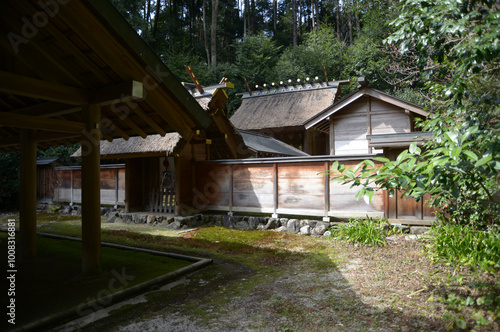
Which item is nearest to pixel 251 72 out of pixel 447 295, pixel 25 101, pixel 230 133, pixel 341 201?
pixel 230 133

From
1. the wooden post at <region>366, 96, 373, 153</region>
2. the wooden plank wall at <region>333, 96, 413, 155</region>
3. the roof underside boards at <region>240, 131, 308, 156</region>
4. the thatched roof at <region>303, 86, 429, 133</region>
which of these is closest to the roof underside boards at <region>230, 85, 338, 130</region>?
the roof underside boards at <region>240, 131, 308, 156</region>

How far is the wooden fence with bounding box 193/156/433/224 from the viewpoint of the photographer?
806cm

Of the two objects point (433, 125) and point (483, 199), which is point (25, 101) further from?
point (483, 199)

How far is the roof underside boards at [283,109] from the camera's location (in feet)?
66.2

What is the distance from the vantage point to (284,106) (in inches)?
856

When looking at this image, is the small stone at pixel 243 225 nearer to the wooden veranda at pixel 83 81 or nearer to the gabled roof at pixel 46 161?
the wooden veranda at pixel 83 81

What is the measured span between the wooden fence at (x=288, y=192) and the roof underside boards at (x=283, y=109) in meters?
10.0

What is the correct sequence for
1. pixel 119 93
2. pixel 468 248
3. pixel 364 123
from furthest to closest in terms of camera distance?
pixel 364 123, pixel 468 248, pixel 119 93

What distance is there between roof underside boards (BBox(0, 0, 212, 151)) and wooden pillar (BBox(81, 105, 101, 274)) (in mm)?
567

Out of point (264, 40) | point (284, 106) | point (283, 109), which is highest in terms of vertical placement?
point (264, 40)

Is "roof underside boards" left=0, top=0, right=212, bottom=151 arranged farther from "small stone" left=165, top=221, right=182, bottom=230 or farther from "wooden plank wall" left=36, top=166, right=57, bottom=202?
"wooden plank wall" left=36, top=166, right=57, bottom=202

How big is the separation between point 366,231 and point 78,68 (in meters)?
6.43

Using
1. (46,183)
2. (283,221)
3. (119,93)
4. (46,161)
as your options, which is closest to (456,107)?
(119,93)

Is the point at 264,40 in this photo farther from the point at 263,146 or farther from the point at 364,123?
the point at 364,123
